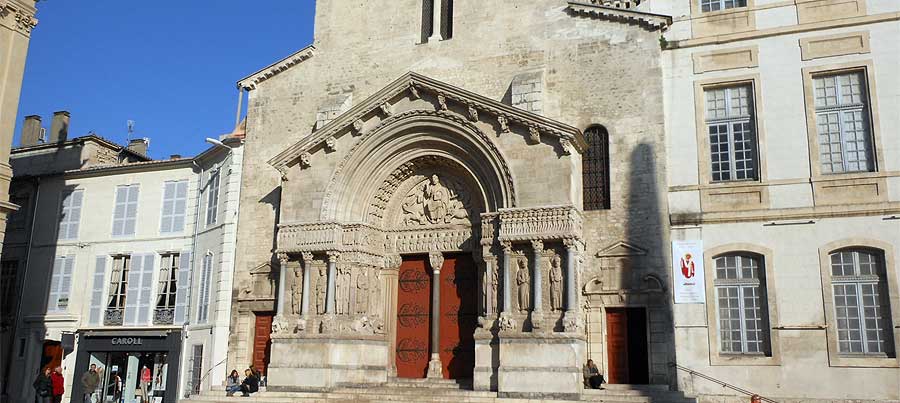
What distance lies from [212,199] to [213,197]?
0.08m

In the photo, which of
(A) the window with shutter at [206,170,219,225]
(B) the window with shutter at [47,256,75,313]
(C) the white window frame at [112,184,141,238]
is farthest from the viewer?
(B) the window with shutter at [47,256,75,313]

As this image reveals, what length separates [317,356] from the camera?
16141mm

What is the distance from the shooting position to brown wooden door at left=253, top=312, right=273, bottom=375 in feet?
59.7

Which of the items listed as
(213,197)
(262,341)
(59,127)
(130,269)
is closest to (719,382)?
(262,341)

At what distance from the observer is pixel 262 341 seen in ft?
60.1

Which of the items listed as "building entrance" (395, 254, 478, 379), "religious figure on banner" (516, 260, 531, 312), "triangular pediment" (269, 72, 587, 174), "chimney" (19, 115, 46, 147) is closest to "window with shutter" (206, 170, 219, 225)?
"triangular pediment" (269, 72, 587, 174)

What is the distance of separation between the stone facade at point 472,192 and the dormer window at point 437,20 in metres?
0.27

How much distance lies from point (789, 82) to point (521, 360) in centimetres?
740

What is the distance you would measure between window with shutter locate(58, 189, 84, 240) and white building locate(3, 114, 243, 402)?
3cm

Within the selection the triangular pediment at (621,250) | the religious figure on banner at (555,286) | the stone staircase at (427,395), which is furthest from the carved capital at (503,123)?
the stone staircase at (427,395)

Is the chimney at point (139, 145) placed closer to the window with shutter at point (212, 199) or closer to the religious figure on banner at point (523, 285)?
the window with shutter at point (212, 199)

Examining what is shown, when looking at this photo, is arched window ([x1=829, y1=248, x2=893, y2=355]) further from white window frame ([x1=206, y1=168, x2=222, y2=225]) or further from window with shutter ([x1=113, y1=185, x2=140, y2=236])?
window with shutter ([x1=113, y1=185, x2=140, y2=236])

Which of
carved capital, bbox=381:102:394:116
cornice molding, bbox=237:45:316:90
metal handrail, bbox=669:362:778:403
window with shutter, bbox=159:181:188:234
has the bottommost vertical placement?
metal handrail, bbox=669:362:778:403

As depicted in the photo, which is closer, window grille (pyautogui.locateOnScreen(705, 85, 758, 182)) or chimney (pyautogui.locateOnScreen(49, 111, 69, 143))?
window grille (pyautogui.locateOnScreen(705, 85, 758, 182))
